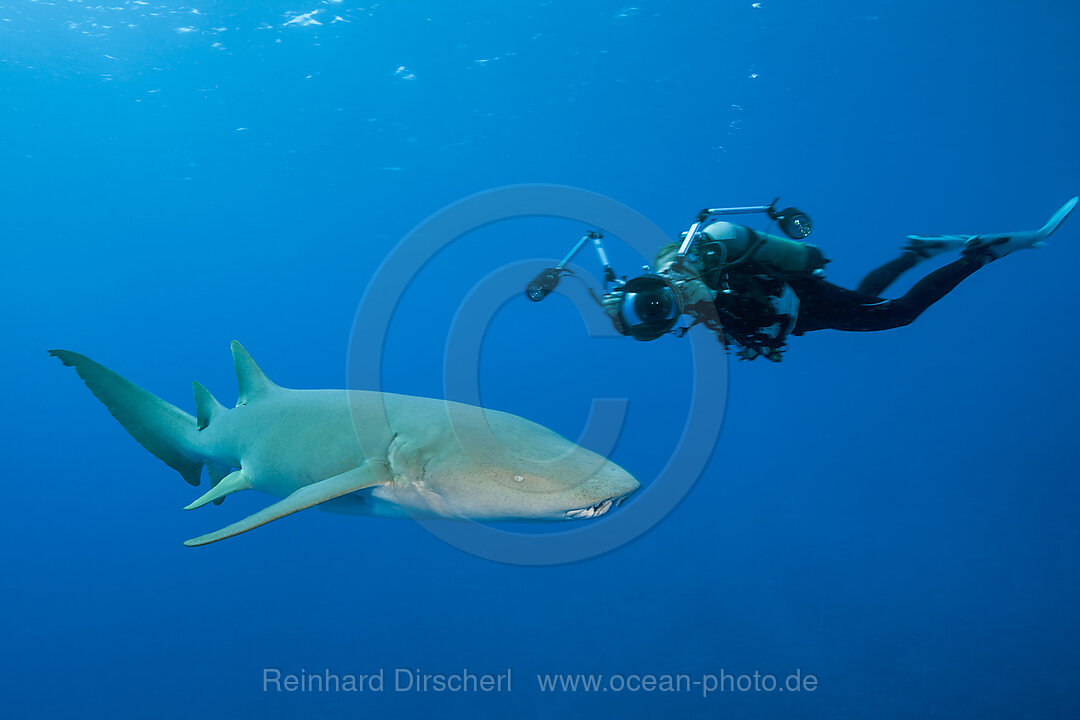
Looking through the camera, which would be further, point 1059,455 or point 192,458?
point 1059,455

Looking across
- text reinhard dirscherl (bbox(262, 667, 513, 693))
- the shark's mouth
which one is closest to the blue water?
text reinhard dirscherl (bbox(262, 667, 513, 693))

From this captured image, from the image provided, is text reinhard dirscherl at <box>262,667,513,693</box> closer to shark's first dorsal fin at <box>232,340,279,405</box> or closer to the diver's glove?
shark's first dorsal fin at <box>232,340,279,405</box>

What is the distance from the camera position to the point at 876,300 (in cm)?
645

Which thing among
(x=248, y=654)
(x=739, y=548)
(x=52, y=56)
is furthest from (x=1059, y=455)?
(x=52, y=56)

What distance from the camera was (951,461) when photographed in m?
27.4

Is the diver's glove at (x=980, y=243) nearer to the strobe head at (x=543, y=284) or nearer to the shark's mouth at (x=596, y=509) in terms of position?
the strobe head at (x=543, y=284)

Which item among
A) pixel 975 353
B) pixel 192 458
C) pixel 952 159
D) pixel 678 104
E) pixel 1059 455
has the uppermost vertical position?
pixel 975 353

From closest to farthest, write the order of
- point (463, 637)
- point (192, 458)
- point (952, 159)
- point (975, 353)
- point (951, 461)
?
1. point (192, 458)
2. point (463, 637)
3. point (951, 461)
4. point (952, 159)
5. point (975, 353)

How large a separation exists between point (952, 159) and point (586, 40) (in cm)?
2516

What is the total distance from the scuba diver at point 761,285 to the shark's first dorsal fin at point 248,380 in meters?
2.72

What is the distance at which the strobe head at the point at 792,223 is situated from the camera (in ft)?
19.5

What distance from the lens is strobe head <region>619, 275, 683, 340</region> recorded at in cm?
462

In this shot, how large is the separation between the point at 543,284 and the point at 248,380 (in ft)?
9.60

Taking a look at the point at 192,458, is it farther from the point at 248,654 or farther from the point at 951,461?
the point at 951,461
